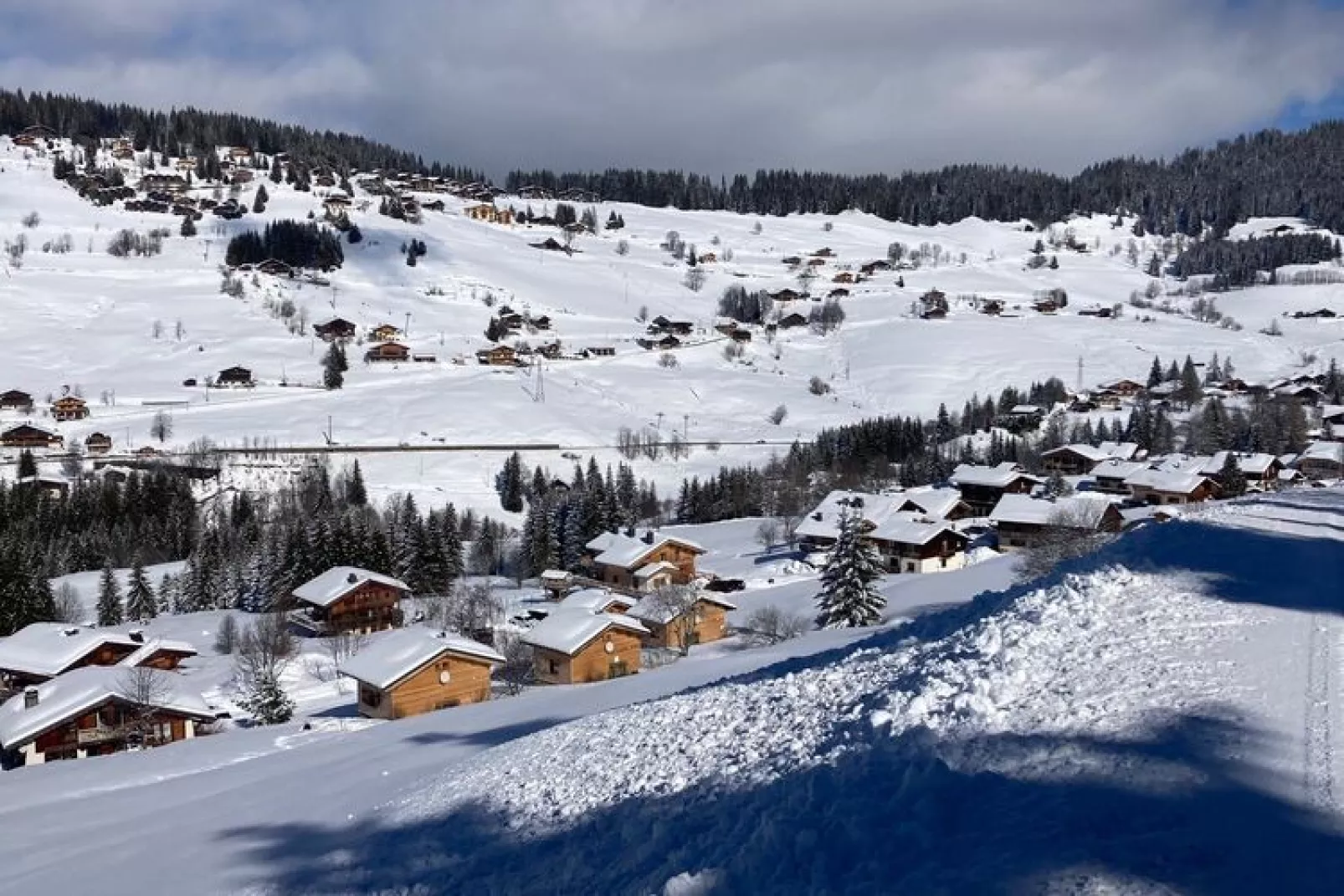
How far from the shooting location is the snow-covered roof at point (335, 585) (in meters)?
44.4

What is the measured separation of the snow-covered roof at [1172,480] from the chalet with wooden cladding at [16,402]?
82397 millimetres

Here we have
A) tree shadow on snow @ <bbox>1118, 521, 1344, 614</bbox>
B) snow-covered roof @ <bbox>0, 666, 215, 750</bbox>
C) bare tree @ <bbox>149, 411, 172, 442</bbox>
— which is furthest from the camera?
bare tree @ <bbox>149, 411, 172, 442</bbox>

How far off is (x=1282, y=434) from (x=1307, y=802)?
268 ft

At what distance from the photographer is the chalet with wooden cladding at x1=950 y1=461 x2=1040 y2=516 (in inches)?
2462

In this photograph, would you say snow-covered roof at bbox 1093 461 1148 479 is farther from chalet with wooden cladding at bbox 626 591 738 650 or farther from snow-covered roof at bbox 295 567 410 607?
snow-covered roof at bbox 295 567 410 607

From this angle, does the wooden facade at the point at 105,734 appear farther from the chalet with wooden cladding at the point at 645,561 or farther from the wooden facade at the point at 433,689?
the chalet with wooden cladding at the point at 645,561

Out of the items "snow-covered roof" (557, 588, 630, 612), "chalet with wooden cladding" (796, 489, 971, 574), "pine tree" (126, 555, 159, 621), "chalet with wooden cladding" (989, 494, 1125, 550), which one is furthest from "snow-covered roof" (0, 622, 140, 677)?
"chalet with wooden cladding" (989, 494, 1125, 550)

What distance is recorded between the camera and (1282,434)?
75.1 metres

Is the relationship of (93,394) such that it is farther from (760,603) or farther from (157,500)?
(760,603)

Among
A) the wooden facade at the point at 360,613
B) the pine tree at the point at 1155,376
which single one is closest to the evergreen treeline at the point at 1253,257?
the pine tree at the point at 1155,376

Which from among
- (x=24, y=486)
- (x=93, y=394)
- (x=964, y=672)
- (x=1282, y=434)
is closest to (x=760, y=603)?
(x=964, y=672)

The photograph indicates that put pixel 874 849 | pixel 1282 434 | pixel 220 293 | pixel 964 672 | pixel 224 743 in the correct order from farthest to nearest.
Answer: pixel 220 293 < pixel 1282 434 < pixel 224 743 < pixel 964 672 < pixel 874 849

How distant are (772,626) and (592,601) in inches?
293

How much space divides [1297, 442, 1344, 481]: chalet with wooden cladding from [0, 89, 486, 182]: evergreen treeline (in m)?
150
